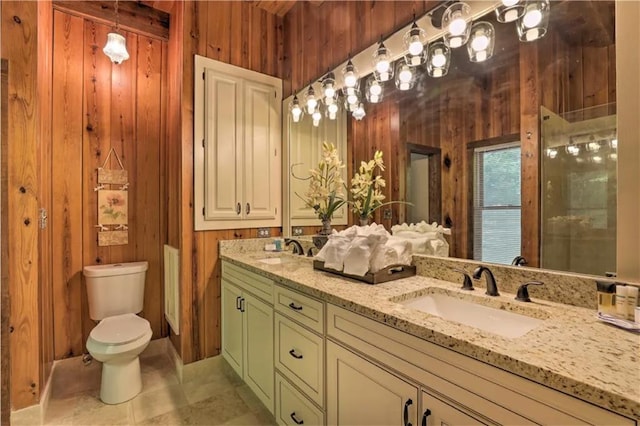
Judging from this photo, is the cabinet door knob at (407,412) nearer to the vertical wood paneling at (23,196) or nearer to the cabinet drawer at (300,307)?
the cabinet drawer at (300,307)

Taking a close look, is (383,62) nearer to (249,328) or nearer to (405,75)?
(405,75)

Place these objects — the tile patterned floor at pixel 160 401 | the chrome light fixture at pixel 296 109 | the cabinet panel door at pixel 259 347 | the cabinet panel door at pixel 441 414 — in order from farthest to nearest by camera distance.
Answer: the chrome light fixture at pixel 296 109, the tile patterned floor at pixel 160 401, the cabinet panel door at pixel 259 347, the cabinet panel door at pixel 441 414

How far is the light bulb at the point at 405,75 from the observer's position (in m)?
1.68

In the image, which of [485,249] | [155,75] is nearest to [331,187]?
[485,249]

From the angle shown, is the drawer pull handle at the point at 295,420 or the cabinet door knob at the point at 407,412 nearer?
the cabinet door knob at the point at 407,412

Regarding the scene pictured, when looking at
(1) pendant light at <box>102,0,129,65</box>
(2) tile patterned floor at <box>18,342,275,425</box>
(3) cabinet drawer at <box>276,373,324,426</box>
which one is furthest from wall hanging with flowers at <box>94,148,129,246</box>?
(3) cabinet drawer at <box>276,373,324,426</box>

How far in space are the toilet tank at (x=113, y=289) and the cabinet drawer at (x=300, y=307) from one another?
152cm

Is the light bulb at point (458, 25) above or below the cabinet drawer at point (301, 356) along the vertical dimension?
above

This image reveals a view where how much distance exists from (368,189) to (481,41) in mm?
969

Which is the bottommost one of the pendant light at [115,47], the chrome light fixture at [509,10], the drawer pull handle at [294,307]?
the drawer pull handle at [294,307]

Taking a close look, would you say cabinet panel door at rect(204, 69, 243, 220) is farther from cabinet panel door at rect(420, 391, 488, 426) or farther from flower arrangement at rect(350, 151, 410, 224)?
cabinet panel door at rect(420, 391, 488, 426)

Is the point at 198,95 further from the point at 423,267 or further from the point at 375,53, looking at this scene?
the point at 423,267

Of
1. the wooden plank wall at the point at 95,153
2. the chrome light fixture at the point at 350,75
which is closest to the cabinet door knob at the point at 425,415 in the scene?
the chrome light fixture at the point at 350,75

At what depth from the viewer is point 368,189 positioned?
1.98 meters
